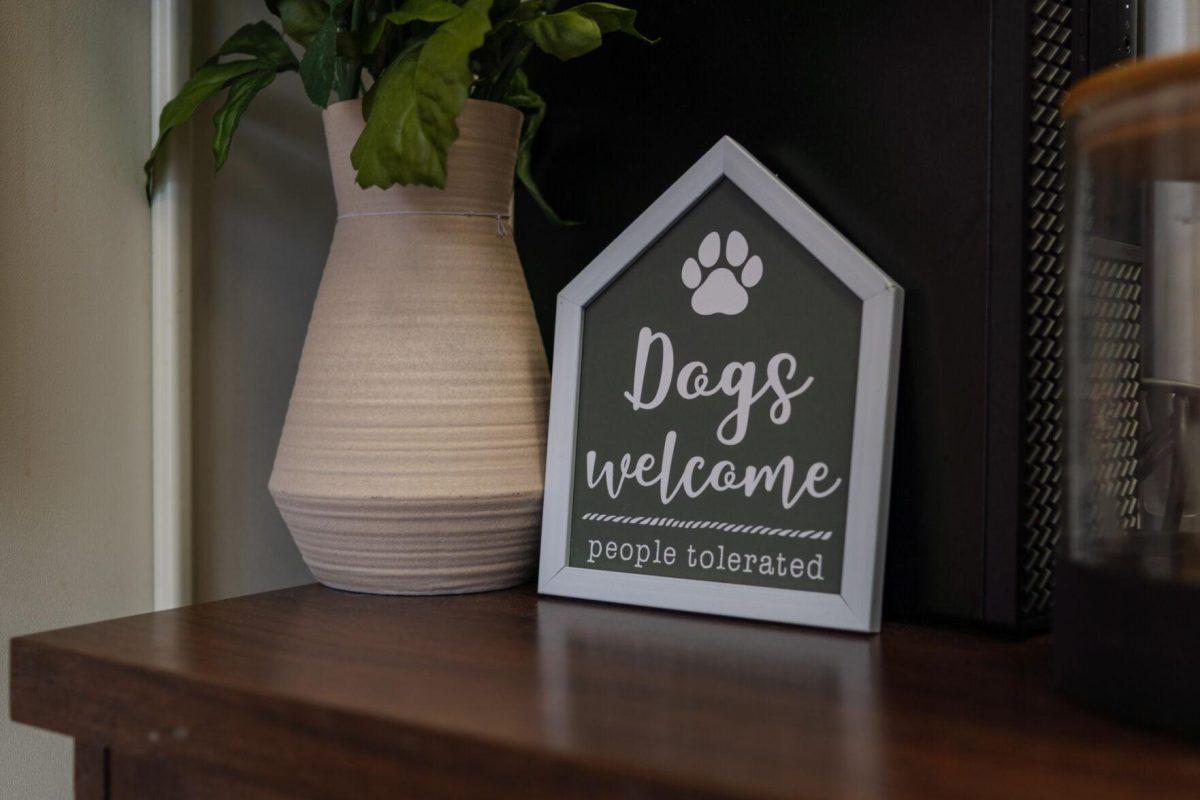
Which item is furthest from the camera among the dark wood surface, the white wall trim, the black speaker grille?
the white wall trim

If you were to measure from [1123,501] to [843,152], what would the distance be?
0.28 m

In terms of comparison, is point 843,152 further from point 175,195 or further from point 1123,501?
point 175,195

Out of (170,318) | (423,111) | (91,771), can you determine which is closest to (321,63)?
(423,111)

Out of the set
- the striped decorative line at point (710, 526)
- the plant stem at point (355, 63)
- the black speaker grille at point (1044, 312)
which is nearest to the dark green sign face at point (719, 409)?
the striped decorative line at point (710, 526)

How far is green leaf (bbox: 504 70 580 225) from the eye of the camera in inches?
32.8

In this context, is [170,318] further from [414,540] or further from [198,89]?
[414,540]

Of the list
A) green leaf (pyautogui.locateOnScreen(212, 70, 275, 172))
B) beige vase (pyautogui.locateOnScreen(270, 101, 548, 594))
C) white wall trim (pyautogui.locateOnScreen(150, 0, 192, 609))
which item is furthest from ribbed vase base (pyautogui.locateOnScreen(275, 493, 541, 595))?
green leaf (pyautogui.locateOnScreen(212, 70, 275, 172))

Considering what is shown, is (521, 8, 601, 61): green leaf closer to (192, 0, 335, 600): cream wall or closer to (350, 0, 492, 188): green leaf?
(350, 0, 492, 188): green leaf

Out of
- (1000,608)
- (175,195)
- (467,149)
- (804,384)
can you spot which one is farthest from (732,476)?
(175,195)

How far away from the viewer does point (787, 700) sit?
0.51 metres

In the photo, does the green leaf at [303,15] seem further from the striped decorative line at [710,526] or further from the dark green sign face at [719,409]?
the striped decorative line at [710,526]

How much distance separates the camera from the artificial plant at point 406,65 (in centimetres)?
66

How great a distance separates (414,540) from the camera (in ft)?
2.37

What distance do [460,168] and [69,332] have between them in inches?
12.2
